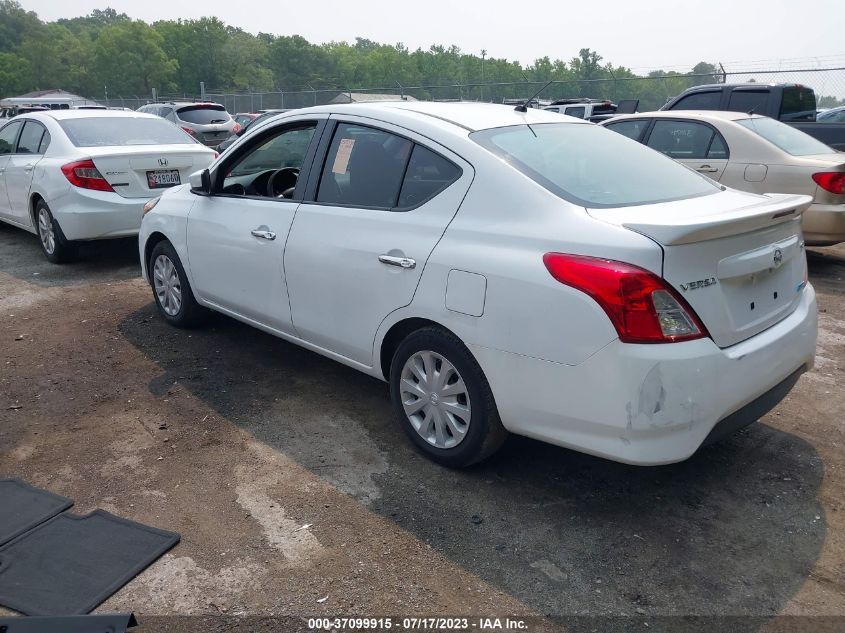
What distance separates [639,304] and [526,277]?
468mm

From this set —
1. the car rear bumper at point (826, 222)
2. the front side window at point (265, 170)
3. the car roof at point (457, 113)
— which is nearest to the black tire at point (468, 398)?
the car roof at point (457, 113)

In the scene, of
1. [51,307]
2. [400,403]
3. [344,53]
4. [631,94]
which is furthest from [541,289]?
[344,53]

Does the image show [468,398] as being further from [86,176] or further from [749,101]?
[749,101]

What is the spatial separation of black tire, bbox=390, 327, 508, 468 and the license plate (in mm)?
4868

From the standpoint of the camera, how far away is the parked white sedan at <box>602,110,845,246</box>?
6.84 meters

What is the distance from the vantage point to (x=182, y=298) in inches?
209

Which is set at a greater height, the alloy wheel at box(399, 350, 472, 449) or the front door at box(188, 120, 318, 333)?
the front door at box(188, 120, 318, 333)

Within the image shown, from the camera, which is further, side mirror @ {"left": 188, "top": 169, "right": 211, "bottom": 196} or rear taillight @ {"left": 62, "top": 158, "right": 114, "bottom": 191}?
rear taillight @ {"left": 62, "top": 158, "right": 114, "bottom": 191}

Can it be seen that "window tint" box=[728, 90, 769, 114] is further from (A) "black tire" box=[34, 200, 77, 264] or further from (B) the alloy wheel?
(A) "black tire" box=[34, 200, 77, 264]

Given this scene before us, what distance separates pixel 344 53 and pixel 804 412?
127 metres

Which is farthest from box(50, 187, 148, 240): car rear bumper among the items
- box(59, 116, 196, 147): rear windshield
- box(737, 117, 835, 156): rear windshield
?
box(737, 117, 835, 156): rear windshield

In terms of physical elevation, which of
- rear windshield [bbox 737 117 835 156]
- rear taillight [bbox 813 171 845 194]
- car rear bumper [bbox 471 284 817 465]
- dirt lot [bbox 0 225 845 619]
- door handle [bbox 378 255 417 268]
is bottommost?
dirt lot [bbox 0 225 845 619]

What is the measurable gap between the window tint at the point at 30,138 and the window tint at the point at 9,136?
21cm

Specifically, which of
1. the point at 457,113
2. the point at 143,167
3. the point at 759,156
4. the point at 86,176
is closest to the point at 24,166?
the point at 86,176
